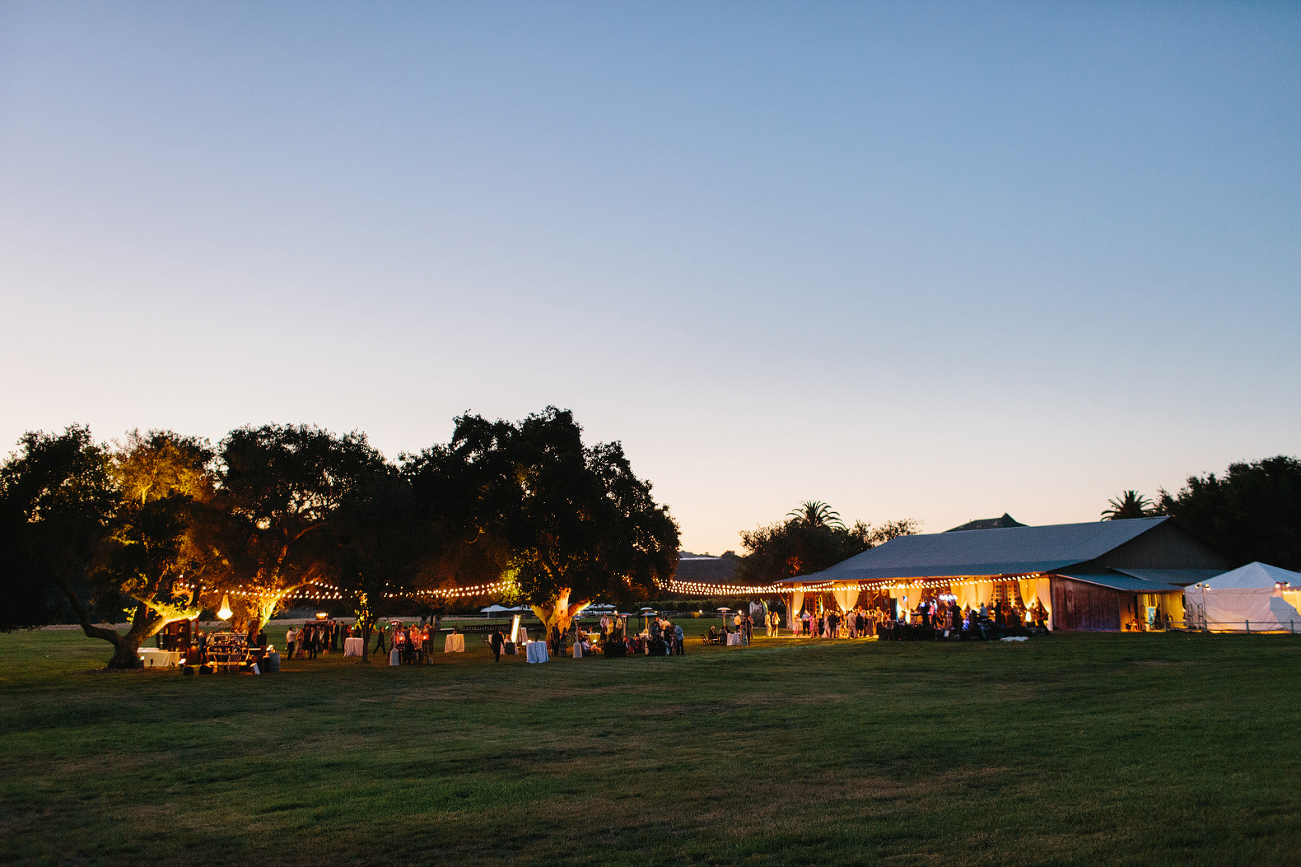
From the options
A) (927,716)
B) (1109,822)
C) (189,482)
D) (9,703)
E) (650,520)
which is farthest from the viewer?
(650,520)

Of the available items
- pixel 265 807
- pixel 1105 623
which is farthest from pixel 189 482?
pixel 1105 623

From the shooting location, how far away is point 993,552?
46.6 m

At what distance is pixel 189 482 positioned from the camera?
3272 cm

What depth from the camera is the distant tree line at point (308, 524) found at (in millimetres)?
26780

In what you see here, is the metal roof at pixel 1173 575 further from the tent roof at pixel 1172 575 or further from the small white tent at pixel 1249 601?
the small white tent at pixel 1249 601

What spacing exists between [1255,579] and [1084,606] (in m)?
6.18

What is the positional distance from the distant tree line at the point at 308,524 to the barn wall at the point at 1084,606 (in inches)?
649

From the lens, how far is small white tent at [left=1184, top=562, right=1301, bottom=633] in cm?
3544

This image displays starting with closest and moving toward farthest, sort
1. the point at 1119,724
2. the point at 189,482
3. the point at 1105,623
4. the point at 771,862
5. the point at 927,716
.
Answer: the point at 771,862 → the point at 1119,724 → the point at 927,716 → the point at 189,482 → the point at 1105,623

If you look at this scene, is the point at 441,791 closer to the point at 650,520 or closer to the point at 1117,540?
the point at 650,520

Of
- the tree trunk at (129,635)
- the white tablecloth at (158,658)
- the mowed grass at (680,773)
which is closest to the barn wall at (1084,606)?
the mowed grass at (680,773)

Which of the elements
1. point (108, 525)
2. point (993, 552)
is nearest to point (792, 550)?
point (993, 552)

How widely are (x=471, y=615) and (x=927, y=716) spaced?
82816 millimetres

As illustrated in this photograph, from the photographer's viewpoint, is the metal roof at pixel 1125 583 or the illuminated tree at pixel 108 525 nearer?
the illuminated tree at pixel 108 525
